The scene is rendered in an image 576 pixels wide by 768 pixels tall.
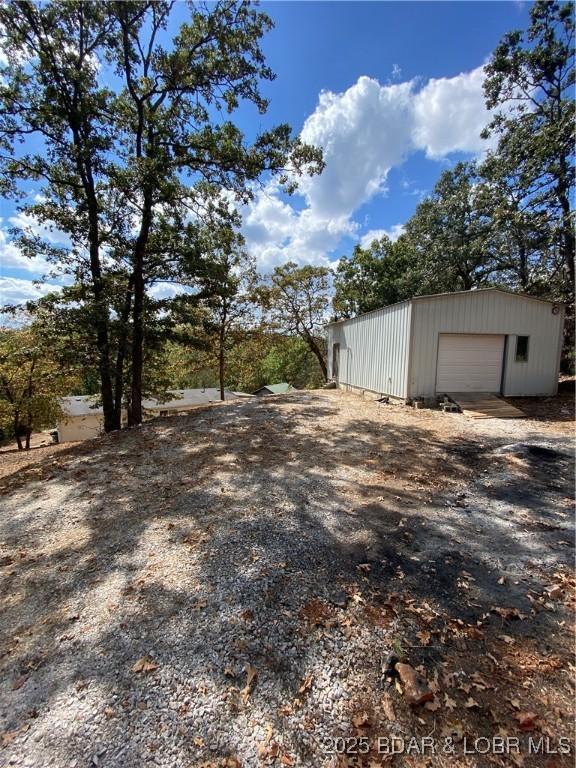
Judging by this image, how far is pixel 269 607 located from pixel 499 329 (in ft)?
34.0

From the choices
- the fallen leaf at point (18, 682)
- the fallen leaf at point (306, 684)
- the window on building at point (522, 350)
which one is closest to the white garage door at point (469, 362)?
the window on building at point (522, 350)

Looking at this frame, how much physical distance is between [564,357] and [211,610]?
15.7 meters

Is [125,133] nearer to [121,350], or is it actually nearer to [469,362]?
[121,350]

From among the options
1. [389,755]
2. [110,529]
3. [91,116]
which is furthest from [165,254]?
[389,755]

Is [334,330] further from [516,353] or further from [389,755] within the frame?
[389,755]

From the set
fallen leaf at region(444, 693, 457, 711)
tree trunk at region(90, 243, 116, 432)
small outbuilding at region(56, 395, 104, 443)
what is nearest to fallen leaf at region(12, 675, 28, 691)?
fallen leaf at region(444, 693, 457, 711)

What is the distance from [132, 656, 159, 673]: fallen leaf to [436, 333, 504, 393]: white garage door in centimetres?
927

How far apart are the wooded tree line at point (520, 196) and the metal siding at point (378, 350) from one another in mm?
5918

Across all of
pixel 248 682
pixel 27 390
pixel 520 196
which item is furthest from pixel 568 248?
pixel 27 390

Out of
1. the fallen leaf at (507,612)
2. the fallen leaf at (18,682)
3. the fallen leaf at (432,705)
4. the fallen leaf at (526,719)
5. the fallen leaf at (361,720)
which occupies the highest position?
the fallen leaf at (507,612)

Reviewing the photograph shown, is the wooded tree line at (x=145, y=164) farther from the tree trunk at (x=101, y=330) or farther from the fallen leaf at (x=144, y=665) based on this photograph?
the fallen leaf at (x=144, y=665)

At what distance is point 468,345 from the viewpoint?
9688 millimetres

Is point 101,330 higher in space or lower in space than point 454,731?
higher

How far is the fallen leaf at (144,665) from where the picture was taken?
1942 mm
